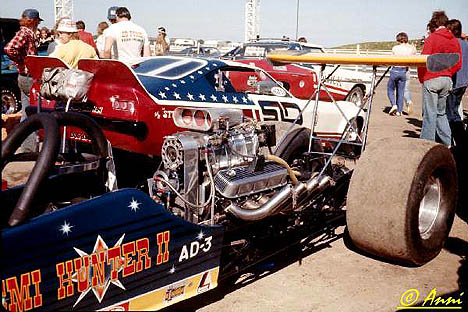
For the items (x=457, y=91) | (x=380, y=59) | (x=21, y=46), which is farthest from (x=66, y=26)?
(x=457, y=91)

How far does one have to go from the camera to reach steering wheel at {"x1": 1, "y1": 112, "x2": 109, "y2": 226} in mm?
2340

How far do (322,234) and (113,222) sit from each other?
2.80m

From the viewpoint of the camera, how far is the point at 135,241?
8.95ft

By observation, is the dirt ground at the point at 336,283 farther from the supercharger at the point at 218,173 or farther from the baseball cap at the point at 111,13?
the baseball cap at the point at 111,13

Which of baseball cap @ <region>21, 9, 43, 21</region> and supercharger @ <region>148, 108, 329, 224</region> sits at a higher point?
baseball cap @ <region>21, 9, 43, 21</region>

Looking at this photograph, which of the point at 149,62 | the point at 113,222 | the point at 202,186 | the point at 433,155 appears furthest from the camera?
the point at 149,62

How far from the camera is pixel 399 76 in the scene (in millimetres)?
12438

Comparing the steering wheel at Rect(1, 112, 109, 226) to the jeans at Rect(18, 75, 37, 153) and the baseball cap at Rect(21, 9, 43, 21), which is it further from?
the baseball cap at Rect(21, 9, 43, 21)

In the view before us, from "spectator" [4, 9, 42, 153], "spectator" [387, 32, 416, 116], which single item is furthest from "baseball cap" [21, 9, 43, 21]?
"spectator" [387, 32, 416, 116]

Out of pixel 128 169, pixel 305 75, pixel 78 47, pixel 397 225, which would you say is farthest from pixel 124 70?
pixel 305 75

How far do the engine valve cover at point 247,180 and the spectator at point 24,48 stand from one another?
13.4ft

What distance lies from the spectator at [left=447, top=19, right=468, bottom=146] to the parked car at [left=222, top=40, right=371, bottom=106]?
2288 millimetres

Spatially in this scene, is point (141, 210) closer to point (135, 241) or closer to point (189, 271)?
point (135, 241)

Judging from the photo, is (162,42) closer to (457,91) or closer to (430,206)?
(457,91)
